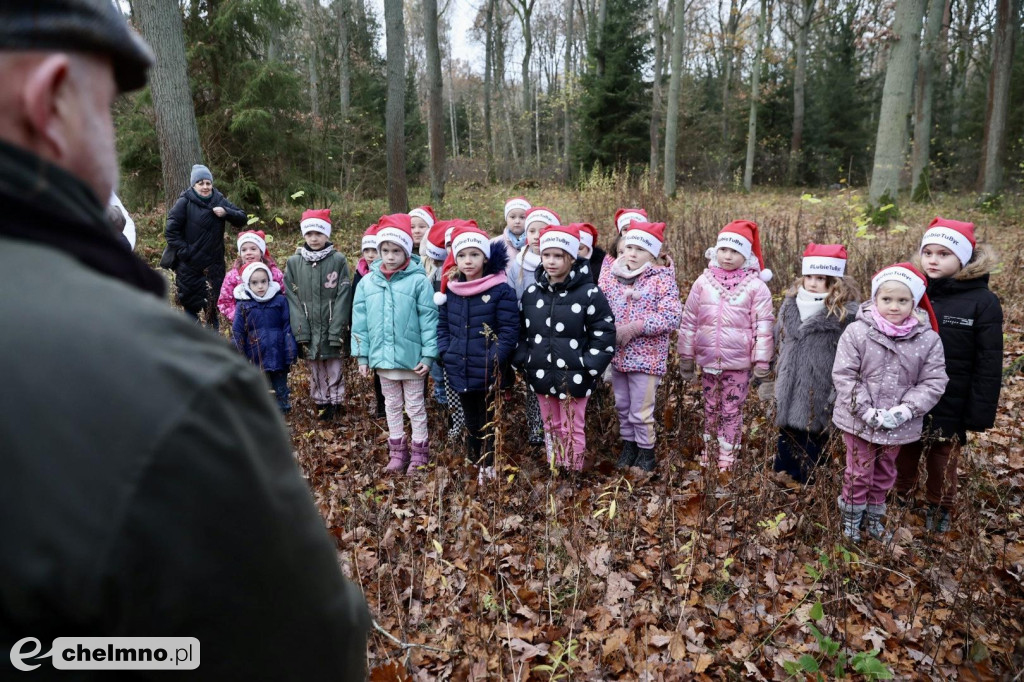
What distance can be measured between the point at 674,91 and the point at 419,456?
15.5m

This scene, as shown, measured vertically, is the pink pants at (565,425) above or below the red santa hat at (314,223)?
below

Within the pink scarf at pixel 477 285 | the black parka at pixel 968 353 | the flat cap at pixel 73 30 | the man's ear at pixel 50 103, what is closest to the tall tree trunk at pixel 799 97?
the black parka at pixel 968 353

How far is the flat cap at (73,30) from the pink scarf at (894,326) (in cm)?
413

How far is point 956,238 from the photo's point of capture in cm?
410

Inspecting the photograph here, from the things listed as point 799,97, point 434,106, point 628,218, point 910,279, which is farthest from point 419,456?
point 799,97

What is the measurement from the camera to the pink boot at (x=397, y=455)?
5.20 meters

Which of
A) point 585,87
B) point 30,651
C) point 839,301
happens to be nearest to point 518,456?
point 839,301

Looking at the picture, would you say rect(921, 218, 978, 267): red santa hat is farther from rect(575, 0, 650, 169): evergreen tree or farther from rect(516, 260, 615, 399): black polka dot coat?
rect(575, 0, 650, 169): evergreen tree

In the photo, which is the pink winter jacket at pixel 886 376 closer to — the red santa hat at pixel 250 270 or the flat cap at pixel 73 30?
the flat cap at pixel 73 30

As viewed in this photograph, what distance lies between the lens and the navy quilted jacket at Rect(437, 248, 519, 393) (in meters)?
4.82

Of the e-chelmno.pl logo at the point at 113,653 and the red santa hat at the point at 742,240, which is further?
the red santa hat at the point at 742,240

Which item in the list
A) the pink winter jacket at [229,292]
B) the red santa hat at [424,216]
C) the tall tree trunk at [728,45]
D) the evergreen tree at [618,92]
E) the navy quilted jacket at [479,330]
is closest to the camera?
the navy quilted jacket at [479,330]

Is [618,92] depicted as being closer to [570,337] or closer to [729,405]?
[729,405]

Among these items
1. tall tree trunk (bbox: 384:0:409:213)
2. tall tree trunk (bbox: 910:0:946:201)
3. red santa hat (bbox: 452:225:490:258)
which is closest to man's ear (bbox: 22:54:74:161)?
red santa hat (bbox: 452:225:490:258)
